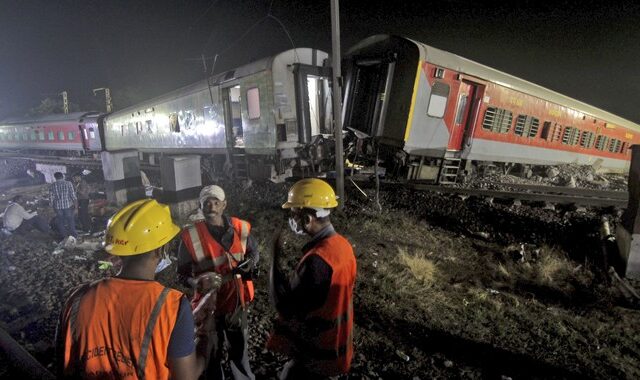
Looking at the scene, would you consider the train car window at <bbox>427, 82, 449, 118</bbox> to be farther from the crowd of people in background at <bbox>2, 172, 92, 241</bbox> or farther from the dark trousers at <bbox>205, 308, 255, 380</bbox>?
the crowd of people in background at <bbox>2, 172, 92, 241</bbox>

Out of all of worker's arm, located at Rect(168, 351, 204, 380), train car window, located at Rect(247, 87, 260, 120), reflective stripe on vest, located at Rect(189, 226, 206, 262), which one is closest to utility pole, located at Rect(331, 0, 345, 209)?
train car window, located at Rect(247, 87, 260, 120)

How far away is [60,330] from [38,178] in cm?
2110

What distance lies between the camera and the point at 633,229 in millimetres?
4863

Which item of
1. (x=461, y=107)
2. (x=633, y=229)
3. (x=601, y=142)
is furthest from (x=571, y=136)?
(x=633, y=229)

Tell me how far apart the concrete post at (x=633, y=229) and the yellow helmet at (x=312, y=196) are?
5263 mm

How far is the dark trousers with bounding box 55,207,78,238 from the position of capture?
7.21 meters

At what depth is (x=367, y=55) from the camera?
32.3 ft

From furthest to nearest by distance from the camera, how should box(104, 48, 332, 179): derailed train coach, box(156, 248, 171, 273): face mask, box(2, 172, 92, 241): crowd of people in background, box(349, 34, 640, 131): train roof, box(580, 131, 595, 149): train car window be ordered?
1. box(580, 131, 595, 149): train car window
2. box(104, 48, 332, 179): derailed train coach
3. box(349, 34, 640, 131): train roof
4. box(2, 172, 92, 241): crowd of people in background
5. box(156, 248, 171, 273): face mask

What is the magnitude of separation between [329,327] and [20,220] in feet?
28.8

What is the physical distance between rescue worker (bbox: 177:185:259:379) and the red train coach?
21.6m

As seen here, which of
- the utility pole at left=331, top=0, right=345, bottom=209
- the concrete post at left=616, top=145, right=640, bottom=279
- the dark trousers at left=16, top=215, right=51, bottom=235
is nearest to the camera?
the concrete post at left=616, top=145, right=640, bottom=279

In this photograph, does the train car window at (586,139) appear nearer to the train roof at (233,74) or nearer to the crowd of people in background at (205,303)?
the train roof at (233,74)

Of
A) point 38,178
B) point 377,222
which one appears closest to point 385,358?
point 377,222

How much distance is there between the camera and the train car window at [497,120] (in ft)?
34.2
